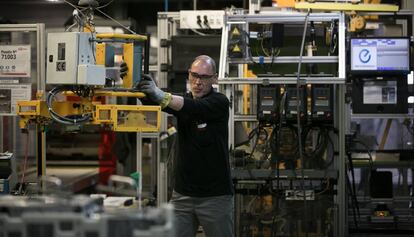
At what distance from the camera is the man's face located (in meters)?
3.58

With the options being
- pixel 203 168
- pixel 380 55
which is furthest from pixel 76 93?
pixel 380 55

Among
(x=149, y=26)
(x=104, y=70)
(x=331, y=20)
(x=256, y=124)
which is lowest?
(x=256, y=124)

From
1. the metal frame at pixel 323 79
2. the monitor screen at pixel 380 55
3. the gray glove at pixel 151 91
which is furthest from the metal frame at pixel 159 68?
the gray glove at pixel 151 91

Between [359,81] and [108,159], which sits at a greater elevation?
[359,81]

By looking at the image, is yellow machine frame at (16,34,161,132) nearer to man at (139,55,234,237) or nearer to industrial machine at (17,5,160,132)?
industrial machine at (17,5,160,132)

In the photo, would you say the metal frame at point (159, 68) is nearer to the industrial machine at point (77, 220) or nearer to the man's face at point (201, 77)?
the man's face at point (201, 77)

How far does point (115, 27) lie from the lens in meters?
6.91

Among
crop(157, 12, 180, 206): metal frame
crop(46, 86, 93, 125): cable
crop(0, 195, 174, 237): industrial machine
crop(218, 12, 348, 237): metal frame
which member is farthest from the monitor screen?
crop(0, 195, 174, 237): industrial machine

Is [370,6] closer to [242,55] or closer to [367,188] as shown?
[242,55]

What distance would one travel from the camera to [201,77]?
142 inches

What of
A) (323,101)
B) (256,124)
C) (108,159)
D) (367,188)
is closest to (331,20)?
(323,101)

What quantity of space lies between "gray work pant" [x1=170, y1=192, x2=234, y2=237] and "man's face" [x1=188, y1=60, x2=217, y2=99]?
2.02ft

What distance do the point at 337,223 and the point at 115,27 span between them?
3542 mm

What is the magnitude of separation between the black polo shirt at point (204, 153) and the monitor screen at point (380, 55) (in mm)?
2465
